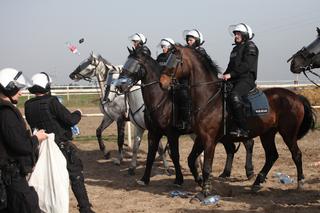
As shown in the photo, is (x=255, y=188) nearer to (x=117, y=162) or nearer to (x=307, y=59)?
(x=307, y=59)

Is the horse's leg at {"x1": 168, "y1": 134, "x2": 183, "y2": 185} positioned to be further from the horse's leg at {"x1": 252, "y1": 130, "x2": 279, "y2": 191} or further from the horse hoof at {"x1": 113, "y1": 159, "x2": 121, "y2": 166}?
the horse hoof at {"x1": 113, "y1": 159, "x2": 121, "y2": 166}

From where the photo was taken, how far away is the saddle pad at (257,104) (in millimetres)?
7758

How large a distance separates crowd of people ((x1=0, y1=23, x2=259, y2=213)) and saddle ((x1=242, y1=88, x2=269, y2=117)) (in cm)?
14

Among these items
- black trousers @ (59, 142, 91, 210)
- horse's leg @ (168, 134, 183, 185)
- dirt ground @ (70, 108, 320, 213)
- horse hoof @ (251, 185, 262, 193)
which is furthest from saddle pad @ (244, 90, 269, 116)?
black trousers @ (59, 142, 91, 210)

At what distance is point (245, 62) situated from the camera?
25.0ft

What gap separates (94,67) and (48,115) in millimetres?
6585

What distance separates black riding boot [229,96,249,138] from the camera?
7.52 m

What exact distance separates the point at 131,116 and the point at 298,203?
4371 millimetres

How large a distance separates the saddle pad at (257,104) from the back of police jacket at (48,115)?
329 centimetres

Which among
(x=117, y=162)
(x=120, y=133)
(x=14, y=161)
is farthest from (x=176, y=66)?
(x=117, y=162)

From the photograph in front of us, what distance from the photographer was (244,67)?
7578 mm

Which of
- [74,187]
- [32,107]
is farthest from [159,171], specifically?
[32,107]

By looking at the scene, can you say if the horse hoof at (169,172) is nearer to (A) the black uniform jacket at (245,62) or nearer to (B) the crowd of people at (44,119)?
(B) the crowd of people at (44,119)

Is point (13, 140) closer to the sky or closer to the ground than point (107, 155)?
closer to the sky
